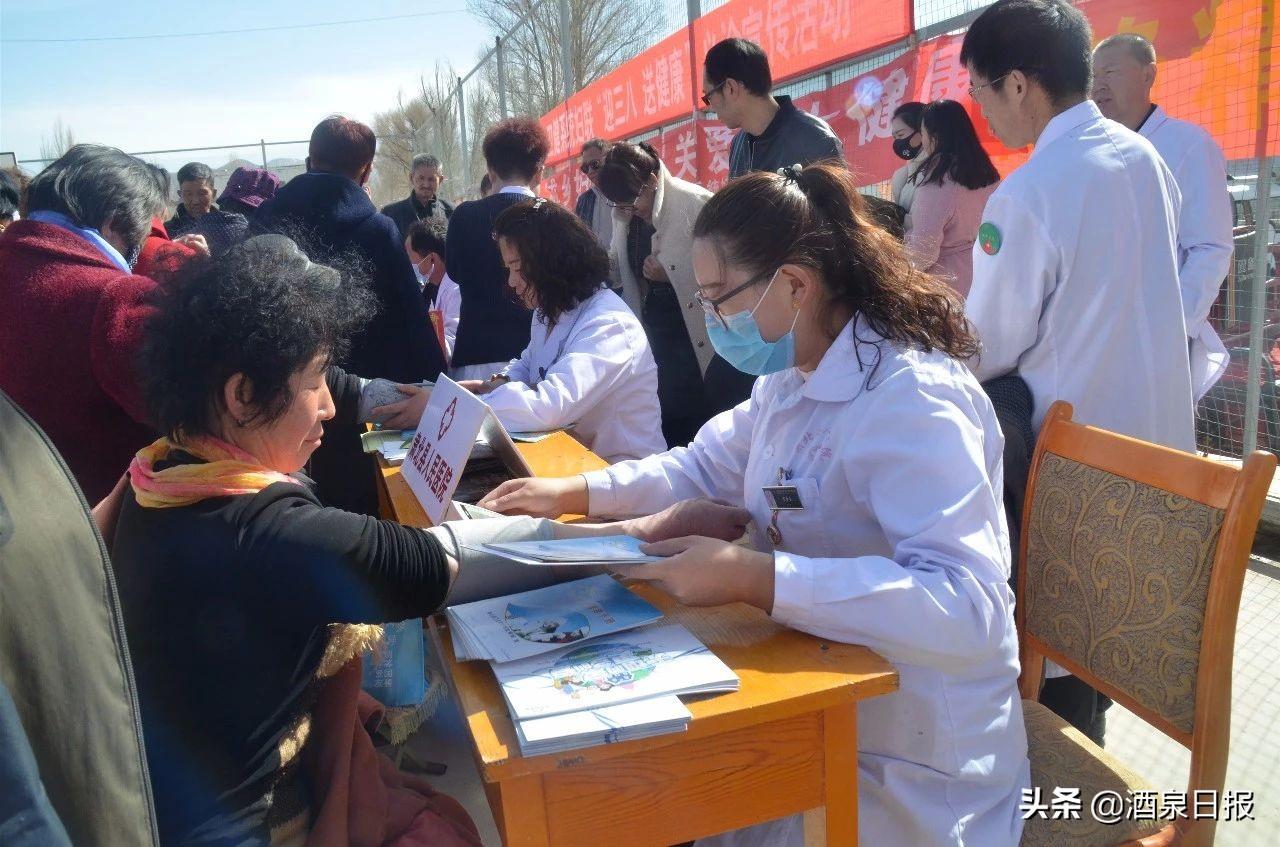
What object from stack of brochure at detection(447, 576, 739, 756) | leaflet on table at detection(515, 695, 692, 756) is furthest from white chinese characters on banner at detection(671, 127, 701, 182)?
leaflet on table at detection(515, 695, 692, 756)

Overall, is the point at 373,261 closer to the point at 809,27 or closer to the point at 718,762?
the point at 718,762

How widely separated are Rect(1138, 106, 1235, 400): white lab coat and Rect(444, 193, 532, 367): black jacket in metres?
2.14

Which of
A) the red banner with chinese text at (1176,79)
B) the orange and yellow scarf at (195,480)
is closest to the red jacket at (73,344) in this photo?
the orange and yellow scarf at (195,480)

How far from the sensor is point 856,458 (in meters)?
1.26

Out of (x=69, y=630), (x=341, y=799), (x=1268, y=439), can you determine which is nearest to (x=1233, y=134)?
(x=1268, y=439)

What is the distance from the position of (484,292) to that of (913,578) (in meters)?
2.46

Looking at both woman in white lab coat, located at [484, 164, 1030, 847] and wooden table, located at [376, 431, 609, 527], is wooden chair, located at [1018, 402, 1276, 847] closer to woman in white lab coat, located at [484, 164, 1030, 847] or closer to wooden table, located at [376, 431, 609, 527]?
woman in white lab coat, located at [484, 164, 1030, 847]

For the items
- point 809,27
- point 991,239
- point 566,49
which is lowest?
point 991,239

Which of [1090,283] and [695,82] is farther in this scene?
[695,82]

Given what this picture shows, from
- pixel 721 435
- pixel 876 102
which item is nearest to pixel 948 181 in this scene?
pixel 876 102

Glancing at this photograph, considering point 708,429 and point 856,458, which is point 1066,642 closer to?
point 856,458

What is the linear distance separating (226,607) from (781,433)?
860 millimetres

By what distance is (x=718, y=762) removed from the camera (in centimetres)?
106

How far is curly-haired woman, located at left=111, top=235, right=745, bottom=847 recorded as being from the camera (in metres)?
1.06
